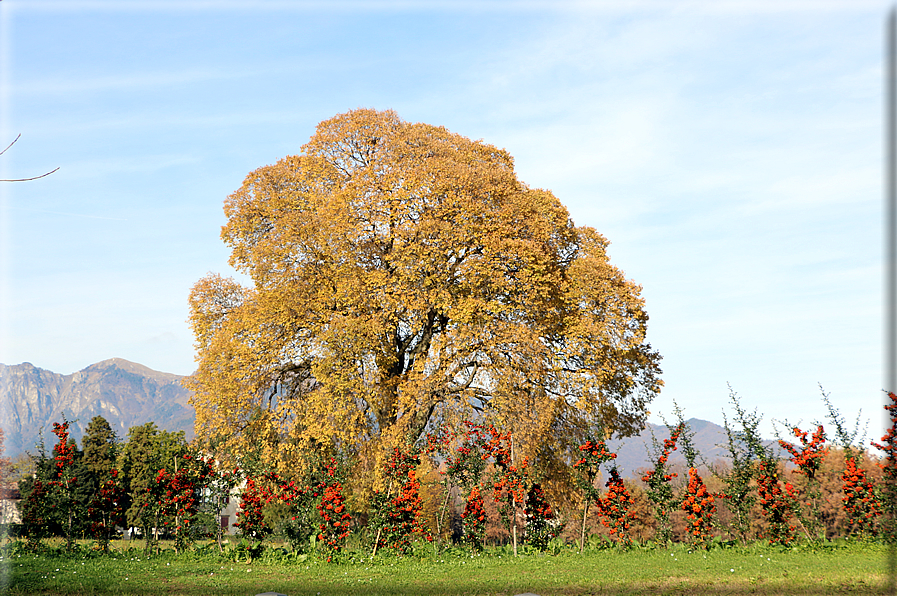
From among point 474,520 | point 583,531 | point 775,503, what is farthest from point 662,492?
point 474,520

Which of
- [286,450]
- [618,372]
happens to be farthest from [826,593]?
[286,450]

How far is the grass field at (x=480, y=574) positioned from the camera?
771 centimetres

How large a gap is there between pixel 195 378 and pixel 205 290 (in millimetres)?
2966

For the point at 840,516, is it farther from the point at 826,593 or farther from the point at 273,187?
the point at 273,187

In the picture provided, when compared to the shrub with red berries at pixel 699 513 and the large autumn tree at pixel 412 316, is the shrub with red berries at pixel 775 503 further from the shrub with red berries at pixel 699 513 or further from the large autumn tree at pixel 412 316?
the large autumn tree at pixel 412 316

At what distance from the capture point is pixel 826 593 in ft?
23.8

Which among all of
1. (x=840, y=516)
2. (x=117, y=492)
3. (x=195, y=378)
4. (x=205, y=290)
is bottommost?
(x=840, y=516)

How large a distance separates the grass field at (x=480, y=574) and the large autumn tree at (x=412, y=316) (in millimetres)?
5136

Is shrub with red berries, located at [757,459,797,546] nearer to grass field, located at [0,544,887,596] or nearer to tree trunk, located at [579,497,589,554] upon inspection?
grass field, located at [0,544,887,596]

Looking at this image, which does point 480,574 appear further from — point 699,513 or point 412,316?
point 412,316

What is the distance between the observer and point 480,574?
8.90m

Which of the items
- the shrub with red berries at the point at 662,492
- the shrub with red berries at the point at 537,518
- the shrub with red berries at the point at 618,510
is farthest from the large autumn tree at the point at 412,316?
the shrub with red berries at the point at 662,492

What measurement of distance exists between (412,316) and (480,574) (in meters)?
9.18

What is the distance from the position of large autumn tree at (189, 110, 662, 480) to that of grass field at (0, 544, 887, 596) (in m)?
5.14
